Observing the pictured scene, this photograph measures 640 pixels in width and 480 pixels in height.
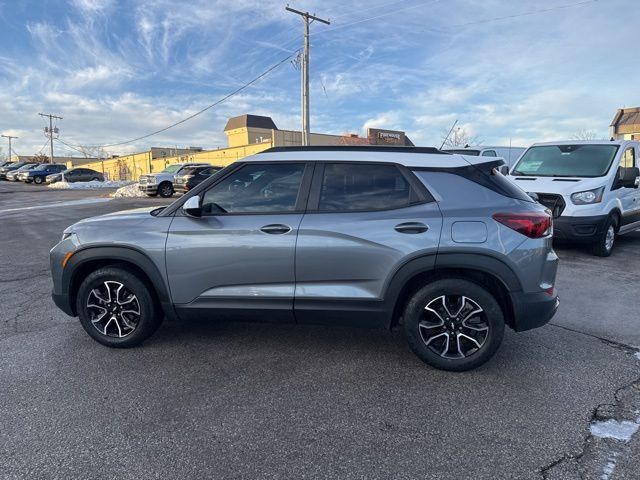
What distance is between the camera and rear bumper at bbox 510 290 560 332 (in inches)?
131

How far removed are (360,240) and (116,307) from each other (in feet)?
7.55

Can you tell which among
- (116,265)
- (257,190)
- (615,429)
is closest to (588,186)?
(615,429)

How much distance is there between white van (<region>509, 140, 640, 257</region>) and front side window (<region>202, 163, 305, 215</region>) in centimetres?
570

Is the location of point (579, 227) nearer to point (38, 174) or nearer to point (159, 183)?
point (159, 183)

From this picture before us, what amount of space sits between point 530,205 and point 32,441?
151 inches

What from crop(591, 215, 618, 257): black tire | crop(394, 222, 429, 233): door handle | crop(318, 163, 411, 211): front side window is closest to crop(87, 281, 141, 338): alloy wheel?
crop(318, 163, 411, 211): front side window

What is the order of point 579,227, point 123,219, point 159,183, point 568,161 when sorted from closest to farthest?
point 123,219 → point 579,227 → point 568,161 → point 159,183

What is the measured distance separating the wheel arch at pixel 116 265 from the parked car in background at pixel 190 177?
17.9 metres

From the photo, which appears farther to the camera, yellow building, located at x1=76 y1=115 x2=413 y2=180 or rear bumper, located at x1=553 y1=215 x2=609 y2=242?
yellow building, located at x1=76 y1=115 x2=413 y2=180

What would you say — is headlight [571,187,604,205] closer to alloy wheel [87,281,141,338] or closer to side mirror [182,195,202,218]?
side mirror [182,195,202,218]

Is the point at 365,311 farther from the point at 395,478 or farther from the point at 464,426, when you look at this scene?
the point at 395,478

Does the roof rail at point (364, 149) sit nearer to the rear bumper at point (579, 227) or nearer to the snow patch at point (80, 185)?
the rear bumper at point (579, 227)

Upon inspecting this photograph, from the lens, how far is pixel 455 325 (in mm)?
3438

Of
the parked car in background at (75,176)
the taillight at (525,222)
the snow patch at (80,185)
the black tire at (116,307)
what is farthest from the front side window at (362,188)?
the parked car in background at (75,176)
